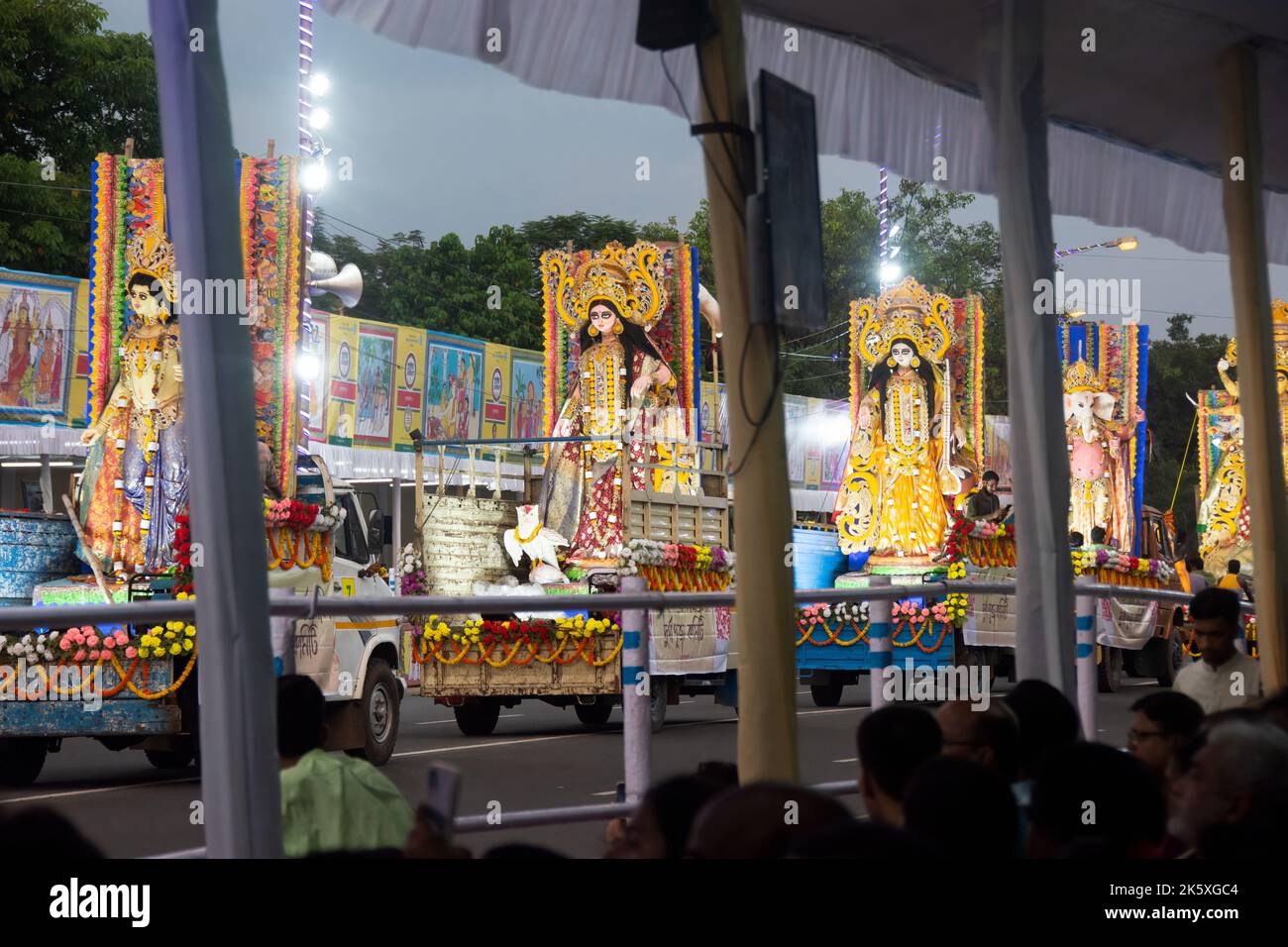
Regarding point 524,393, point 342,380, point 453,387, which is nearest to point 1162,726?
point 342,380

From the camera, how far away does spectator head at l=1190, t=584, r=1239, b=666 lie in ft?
25.5

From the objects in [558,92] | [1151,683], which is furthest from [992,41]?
[1151,683]

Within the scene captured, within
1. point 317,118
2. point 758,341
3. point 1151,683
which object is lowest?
point 1151,683

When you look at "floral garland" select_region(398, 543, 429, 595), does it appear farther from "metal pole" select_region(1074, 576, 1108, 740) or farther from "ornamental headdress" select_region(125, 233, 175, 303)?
"metal pole" select_region(1074, 576, 1108, 740)

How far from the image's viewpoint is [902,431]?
2103 cm

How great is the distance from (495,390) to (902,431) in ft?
50.5

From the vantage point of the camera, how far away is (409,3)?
270 inches

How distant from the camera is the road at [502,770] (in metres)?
9.95

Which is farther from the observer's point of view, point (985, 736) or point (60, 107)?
point (60, 107)

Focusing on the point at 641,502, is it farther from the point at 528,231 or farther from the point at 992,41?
the point at 528,231

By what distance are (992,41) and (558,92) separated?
81.2 inches

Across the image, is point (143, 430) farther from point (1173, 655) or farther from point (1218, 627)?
point (1173, 655)

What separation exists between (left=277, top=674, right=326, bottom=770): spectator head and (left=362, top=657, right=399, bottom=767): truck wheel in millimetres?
9558
